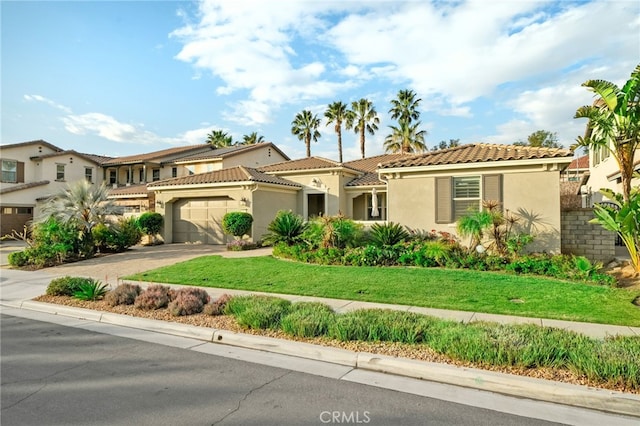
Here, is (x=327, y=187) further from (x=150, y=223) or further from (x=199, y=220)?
(x=150, y=223)

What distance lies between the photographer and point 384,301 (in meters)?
8.73

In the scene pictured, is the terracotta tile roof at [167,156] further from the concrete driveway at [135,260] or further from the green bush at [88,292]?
the green bush at [88,292]

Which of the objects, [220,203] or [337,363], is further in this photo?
[220,203]

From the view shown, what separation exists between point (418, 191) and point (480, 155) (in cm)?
252

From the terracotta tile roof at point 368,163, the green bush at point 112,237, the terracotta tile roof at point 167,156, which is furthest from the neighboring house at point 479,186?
the terracotta tile roof at point 167,156

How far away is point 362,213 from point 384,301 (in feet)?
53.1

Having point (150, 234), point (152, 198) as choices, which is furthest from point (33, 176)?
point (150, 234)

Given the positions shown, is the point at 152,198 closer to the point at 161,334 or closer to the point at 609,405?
the point at 161,334

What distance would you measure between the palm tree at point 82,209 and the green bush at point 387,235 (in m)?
12.5

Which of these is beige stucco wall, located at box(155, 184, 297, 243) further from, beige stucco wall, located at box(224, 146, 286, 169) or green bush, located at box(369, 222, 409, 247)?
beige stucco wall, located at box(224, 146, 286, 169)

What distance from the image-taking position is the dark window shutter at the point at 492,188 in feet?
46.1

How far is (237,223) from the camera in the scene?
62.8 feet

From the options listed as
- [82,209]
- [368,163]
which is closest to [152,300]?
[82,209]
